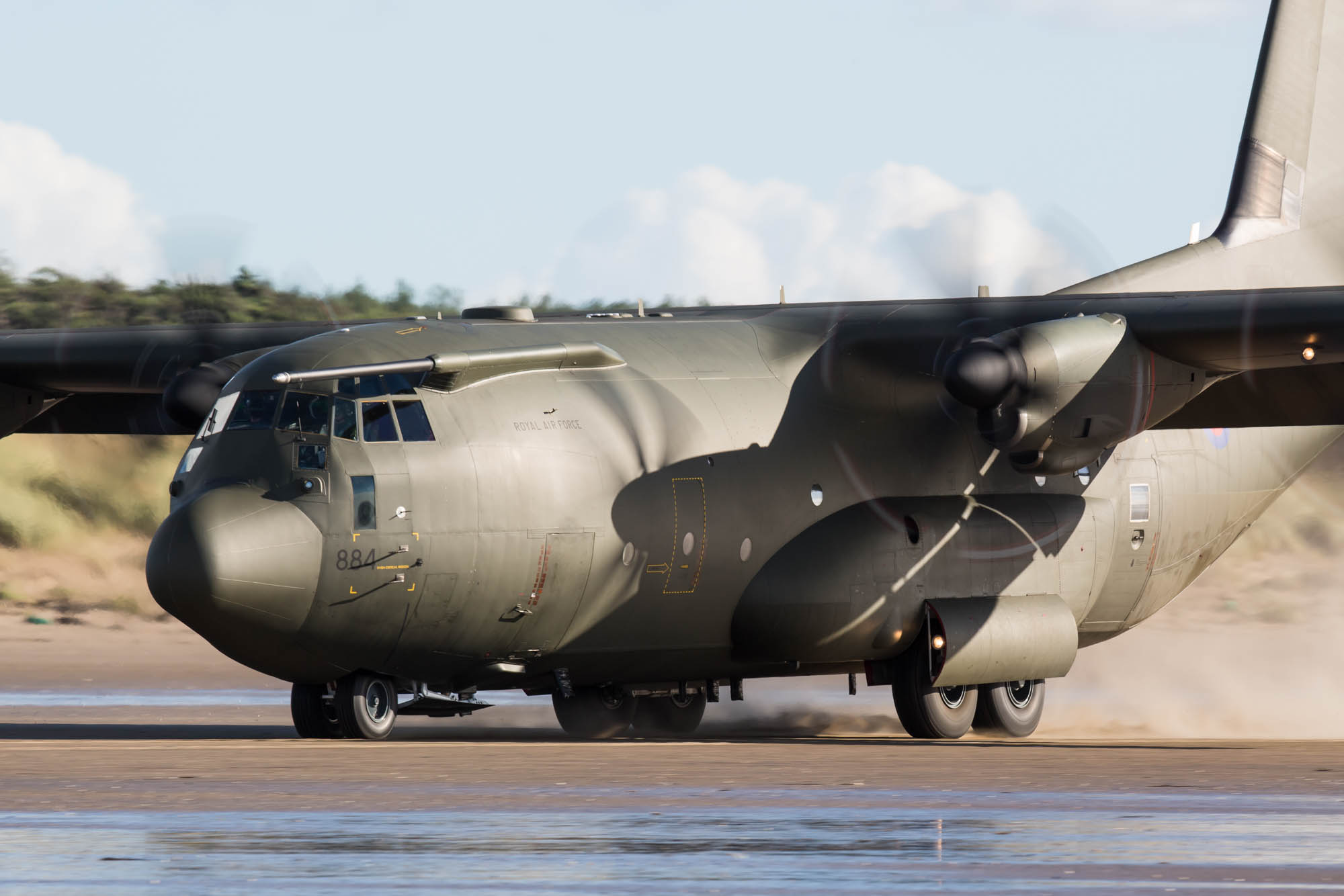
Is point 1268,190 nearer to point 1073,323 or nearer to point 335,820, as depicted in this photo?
point 1073,323

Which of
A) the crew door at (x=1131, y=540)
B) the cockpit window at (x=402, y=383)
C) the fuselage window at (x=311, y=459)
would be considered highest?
the cockpit window at (x=402, y=383)

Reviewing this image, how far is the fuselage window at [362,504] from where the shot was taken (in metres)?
17.1

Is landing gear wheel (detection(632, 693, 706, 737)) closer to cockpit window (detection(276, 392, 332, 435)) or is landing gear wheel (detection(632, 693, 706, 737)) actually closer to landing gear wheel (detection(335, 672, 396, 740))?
landing gear wheel (detection(335, 672, 396, 740))

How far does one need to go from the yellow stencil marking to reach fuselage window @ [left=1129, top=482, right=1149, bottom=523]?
5685 millimetres

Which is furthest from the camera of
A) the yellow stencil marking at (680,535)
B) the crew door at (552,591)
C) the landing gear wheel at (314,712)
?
the yellow stencil marking at (680,535)

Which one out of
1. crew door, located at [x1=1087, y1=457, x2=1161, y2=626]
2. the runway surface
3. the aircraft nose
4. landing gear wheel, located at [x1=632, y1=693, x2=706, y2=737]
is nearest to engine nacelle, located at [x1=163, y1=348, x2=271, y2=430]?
the runway surface

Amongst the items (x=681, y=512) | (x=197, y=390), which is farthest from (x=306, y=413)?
(x=681, y=512)

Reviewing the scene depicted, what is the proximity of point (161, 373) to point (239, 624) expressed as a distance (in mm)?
7199

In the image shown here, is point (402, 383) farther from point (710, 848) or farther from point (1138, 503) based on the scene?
point (1138, 503)

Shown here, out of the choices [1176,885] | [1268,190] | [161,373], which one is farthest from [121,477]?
[1176,885]

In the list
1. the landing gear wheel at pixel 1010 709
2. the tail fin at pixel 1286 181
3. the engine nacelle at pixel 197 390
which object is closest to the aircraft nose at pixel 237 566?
the engine nacelle at pixel 197 390

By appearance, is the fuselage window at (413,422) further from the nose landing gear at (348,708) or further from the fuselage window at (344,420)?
the nose landing gear at (348,708)

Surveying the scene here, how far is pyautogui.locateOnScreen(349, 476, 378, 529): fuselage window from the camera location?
1706 cm

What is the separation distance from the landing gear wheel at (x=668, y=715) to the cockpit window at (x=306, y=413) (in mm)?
6003
